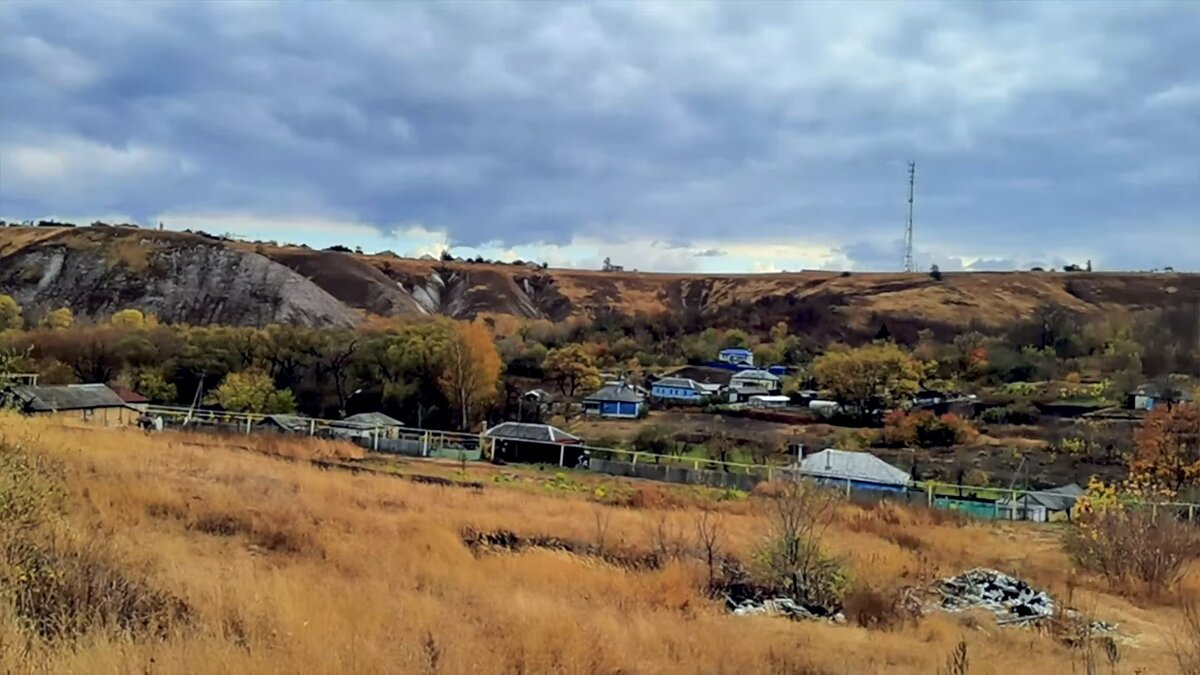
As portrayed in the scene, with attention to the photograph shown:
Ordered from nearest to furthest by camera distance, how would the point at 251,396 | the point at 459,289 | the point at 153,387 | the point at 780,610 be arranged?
the point at 780,610 < the point at 251,396 < the point at 153,387 < the point at 459,289

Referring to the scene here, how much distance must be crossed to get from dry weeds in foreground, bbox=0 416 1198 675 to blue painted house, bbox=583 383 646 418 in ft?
130

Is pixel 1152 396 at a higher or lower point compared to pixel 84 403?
higher

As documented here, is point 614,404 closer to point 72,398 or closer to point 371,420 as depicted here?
point 371,420

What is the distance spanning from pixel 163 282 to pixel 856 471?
76.2m

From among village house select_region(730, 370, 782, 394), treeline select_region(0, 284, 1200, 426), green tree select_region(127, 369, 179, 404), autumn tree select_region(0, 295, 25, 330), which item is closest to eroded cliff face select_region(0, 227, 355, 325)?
treeline select_region(0, 284, 1200, 426)

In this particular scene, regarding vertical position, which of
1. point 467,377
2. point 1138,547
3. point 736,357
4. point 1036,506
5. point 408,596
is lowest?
point 1036,506

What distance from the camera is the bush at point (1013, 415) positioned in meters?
54.2

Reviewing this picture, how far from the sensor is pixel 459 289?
126 m

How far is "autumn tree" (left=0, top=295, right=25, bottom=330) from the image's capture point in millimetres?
64250

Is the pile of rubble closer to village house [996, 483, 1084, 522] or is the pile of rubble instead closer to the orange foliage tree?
village house [996, 483, 1084, 522]

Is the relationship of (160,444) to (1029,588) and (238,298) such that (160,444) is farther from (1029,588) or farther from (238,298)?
(238,298)

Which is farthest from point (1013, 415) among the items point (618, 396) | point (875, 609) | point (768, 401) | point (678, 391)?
point (875, 609)

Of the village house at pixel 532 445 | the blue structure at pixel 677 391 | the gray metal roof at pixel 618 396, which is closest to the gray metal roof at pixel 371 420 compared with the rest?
the village house at pixel 532 445

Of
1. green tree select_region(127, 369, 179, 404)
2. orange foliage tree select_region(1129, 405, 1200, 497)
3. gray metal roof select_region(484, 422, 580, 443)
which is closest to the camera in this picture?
orange foliage tree select_region(1129, 405, 1200, 497)
